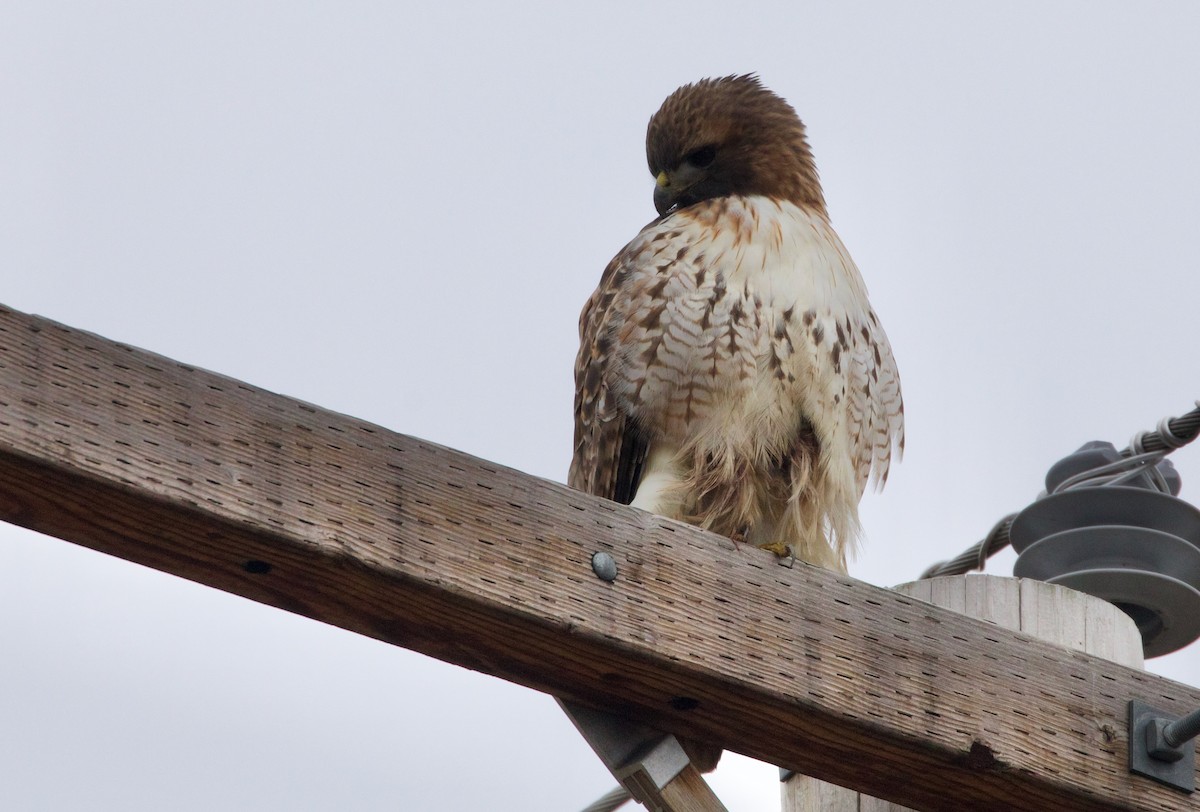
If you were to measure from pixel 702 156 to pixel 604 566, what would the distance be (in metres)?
2.35

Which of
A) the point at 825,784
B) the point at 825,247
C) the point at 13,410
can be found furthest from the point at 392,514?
the point at 825,247

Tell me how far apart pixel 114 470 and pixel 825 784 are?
140 cm

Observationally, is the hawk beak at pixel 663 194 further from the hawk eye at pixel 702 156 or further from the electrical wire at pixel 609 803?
the electrical wire at pixel 609 803

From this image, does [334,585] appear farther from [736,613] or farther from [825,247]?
[825,247]

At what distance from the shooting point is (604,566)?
2.42 m

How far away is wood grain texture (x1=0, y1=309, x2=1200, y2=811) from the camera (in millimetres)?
2150

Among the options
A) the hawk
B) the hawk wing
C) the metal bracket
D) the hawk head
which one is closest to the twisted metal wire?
the hawk

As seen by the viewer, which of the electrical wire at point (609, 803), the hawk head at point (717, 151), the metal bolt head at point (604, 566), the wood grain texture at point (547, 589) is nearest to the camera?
the wood grain texture at point (547, 589)

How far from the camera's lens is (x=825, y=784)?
2984 millimetres

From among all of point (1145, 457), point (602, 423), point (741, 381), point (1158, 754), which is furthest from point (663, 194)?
point (1158, 754)

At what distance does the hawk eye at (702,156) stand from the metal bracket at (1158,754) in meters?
2.24

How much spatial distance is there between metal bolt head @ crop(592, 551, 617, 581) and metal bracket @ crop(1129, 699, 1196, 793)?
2.84 feet

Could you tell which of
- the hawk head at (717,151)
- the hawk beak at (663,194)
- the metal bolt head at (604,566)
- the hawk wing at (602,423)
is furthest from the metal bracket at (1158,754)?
the hawk beak at (663,194)

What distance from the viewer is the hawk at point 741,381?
150 inches
